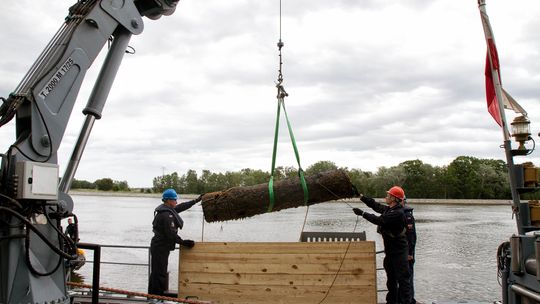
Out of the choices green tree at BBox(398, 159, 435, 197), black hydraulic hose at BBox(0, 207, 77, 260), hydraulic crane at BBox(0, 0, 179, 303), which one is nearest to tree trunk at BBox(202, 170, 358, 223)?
hydraulic crane at BBox(0, 0, 179, 303)

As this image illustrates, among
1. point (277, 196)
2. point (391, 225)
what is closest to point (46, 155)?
point (277, 196)

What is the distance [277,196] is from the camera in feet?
20.9

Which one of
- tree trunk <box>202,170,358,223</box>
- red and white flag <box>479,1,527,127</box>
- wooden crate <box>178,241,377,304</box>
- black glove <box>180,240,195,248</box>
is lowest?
wooden crate <box>178,241,377,304</box>

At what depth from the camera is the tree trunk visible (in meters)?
6.39

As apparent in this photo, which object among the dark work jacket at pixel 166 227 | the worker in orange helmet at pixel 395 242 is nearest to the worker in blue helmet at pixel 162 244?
the dark work jacket at pixel 166 227

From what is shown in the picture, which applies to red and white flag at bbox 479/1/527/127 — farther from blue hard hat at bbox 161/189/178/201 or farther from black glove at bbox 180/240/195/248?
blue hard hat at bbox 161/189/178/201

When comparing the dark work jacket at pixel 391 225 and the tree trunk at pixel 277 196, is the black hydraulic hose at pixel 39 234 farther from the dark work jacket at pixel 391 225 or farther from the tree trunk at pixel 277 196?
the dark work jacket at pixel 391 225

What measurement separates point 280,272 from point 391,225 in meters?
1.71

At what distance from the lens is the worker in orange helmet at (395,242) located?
658 centimetres

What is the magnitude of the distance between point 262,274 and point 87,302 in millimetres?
2283

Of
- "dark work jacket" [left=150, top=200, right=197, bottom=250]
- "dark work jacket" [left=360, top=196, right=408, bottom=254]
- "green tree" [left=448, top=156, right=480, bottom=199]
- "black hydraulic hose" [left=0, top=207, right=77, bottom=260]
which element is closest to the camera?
"black hydraulic hose" [left=0, top=207, right=77, bottom=260]

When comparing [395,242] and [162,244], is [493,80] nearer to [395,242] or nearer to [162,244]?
[395,242]

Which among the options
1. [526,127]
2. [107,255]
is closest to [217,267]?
[526,127]

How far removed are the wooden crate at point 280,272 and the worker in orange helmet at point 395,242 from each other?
601 mm
